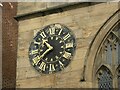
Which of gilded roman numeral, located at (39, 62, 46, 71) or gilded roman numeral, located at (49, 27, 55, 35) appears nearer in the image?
gilded roman numeral, located at (39, 62, 46, 71)

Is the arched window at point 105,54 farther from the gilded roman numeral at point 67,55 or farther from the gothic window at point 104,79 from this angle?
the gilded roman numeral at point 67,55

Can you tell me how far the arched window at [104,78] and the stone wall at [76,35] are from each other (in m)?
0.26

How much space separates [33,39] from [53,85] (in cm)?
116

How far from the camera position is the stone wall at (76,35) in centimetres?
1019

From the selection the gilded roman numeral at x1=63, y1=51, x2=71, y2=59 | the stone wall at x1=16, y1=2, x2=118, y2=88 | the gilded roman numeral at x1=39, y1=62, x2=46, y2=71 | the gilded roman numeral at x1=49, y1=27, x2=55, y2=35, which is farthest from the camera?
the gilded roman numeral at x1=49, y1=27, x2=55, y2=35

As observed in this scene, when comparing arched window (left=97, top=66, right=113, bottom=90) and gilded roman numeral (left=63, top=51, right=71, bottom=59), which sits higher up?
gilded roman numeral (left=63, top=51, right=71, bottom=59)

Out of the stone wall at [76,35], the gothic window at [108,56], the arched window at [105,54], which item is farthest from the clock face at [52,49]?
the gothic window at [108,56]

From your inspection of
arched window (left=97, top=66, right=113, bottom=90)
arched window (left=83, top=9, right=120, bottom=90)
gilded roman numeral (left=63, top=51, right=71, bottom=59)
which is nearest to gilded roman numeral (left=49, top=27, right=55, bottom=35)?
gilded roman numeral (left=63, top=51, right=71, bottom=59)

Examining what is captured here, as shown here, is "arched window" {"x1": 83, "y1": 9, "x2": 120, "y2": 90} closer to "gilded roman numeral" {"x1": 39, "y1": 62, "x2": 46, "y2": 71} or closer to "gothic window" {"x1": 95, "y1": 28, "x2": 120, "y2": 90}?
"gothic window" {"x1": 95, "y1": 28, "x2": 120, "y2": 90}

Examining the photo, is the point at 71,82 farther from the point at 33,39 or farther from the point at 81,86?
the point at 33,39

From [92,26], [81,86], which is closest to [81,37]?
[92,26]

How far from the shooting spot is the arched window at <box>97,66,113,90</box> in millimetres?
10066

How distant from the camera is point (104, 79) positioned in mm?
10133

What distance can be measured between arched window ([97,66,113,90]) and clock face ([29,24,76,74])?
2.21 feet
